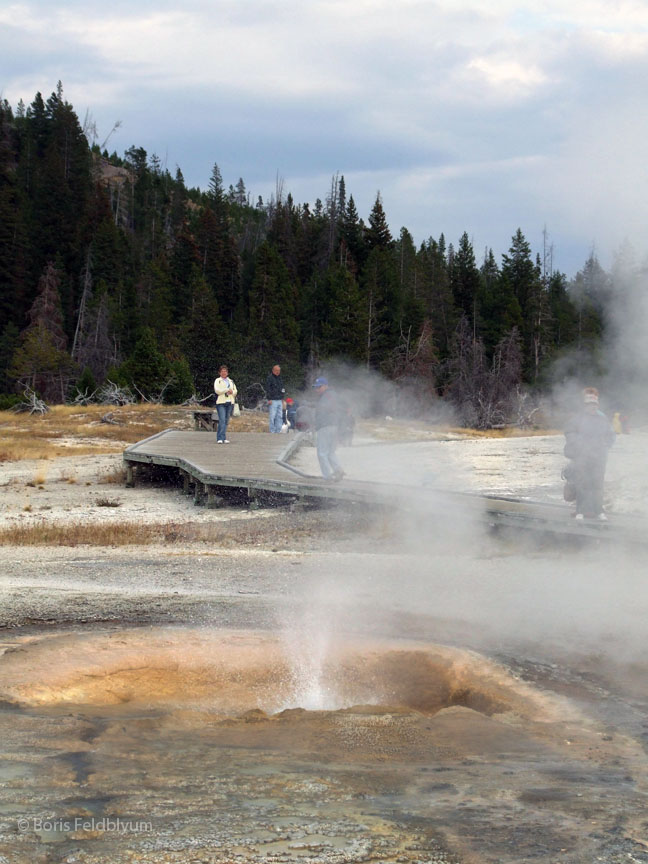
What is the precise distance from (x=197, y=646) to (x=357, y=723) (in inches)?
79.4

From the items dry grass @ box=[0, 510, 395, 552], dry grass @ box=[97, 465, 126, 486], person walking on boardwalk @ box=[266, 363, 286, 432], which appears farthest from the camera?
person walking on boardwalk @ box=[266, 363, 286, 432]

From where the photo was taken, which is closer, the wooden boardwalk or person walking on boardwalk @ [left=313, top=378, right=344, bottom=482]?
the wooden boardwalk

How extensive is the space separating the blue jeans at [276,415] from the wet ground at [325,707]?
11.6m

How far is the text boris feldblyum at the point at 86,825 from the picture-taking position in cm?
362

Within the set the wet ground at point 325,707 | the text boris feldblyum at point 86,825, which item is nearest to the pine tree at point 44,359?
the wet ground at point 325,707

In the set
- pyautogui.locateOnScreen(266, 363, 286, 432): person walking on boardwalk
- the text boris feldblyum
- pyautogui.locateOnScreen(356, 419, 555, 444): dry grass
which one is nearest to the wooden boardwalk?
pyautogui.locateOnScreen(266, 363, 286, 432): person walking on boardwalk

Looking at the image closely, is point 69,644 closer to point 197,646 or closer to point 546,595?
point 197,646

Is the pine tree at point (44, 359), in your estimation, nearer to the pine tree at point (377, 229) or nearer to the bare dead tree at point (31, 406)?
the bare dead tree at point (31, 406)

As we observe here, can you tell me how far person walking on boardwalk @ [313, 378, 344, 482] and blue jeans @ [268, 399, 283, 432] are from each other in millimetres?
→ 8655

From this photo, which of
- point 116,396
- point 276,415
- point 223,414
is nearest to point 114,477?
point 223,414

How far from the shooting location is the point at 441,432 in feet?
99.2

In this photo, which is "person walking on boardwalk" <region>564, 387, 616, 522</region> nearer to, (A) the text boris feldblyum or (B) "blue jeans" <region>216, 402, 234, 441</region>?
(A) the text boris feldblyum

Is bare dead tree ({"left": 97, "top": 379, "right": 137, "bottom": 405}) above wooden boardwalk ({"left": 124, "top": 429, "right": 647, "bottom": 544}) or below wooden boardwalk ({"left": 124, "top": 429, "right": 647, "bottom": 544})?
above

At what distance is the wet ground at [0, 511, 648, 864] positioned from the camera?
3658 millimetres
